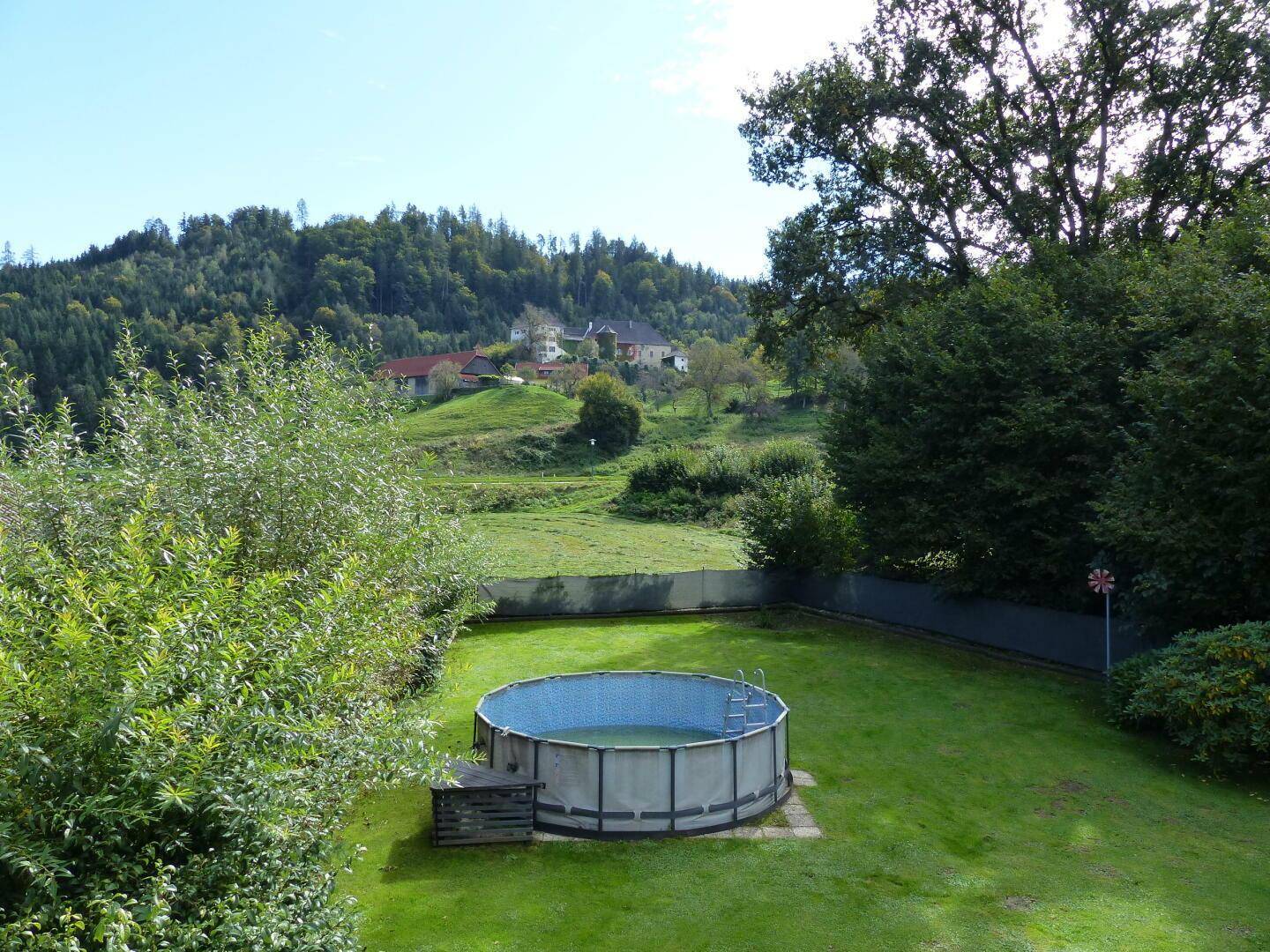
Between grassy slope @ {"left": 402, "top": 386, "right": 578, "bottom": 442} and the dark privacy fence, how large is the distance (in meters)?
36.5

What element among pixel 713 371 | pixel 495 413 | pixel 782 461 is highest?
pixel 713 371

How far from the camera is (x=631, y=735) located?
41.7 feet

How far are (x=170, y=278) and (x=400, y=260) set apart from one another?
36593 millimetres

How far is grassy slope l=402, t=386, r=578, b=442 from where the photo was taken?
198 feet

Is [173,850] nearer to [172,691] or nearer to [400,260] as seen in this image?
[172,691]

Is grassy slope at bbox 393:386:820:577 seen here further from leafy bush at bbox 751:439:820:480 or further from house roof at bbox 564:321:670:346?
house roof at bbox 564:321:670:346

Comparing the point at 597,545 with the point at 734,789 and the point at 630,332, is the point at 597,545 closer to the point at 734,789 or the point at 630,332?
the point at 734,789

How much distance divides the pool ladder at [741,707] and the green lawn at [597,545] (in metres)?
11.3

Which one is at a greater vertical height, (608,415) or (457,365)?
(457,365)

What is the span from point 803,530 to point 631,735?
37.1 ft

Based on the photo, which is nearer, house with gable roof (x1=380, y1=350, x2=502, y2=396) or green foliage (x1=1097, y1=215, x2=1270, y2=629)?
green foliage (x1=1097, y1=215, x2=1270, y2=629)

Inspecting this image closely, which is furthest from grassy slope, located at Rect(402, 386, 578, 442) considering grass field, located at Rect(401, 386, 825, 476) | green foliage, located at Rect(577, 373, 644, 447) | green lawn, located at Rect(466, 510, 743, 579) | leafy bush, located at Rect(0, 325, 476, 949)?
leafy bush, located at Rect(0, 325, 476, 949)

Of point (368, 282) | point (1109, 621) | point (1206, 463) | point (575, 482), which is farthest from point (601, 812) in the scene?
point (368, 282)


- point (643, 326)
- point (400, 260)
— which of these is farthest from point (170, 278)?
point (643, 326)
